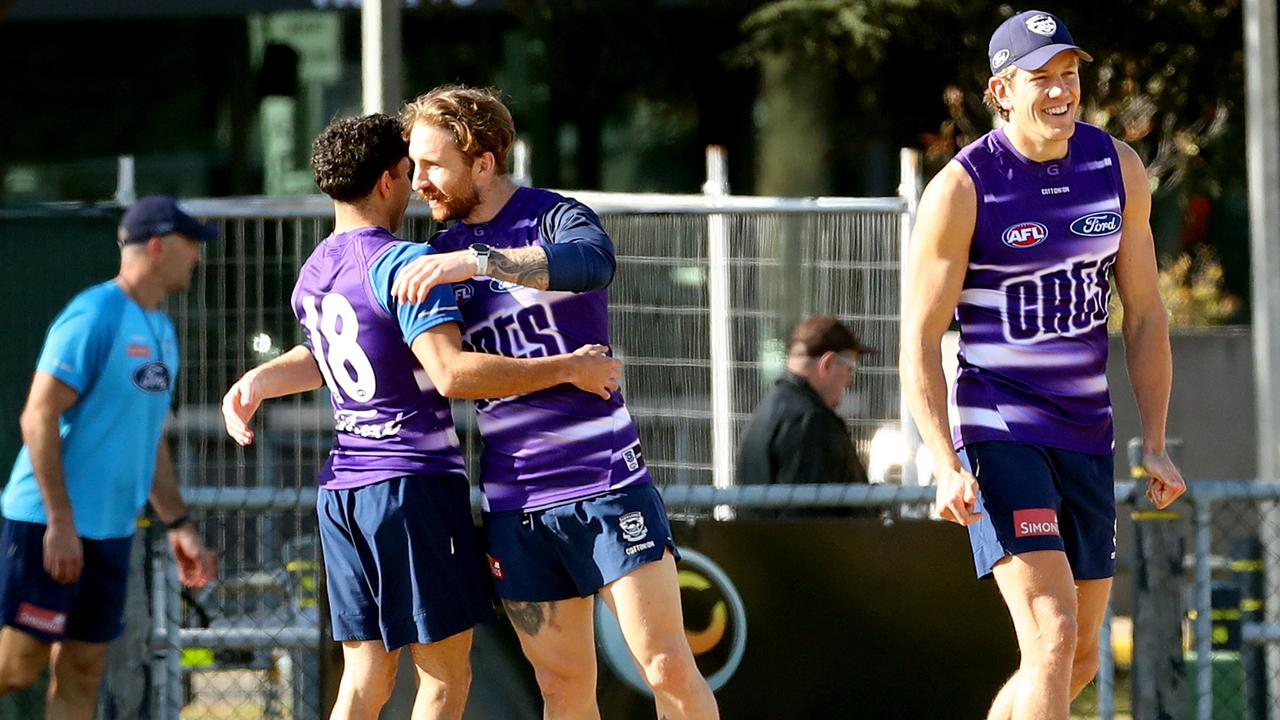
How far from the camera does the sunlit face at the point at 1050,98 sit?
16.2 feet

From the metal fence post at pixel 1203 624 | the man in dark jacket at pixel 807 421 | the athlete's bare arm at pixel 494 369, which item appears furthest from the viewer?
the man in dark jacket at pixel 807 421

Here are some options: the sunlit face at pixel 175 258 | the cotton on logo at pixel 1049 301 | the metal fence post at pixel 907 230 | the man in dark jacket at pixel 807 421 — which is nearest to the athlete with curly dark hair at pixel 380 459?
the cotton on logo at pixel 1049 301

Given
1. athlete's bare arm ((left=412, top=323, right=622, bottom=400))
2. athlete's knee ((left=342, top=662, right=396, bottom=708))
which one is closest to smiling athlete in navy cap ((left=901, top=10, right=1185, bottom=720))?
athlete's bare arm ((left=412, top=323, right=622, bottom=400))

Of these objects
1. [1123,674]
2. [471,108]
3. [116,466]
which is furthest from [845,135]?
[471,108]

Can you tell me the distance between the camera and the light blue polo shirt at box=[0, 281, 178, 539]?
6410mm

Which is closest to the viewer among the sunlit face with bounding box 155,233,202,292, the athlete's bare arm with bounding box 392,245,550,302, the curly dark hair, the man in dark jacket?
the athlete's bare arm with bounding box 392,245,550,302

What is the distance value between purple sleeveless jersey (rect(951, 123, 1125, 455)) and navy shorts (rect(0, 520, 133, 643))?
3.16m

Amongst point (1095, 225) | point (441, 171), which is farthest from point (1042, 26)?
point (441, 171)

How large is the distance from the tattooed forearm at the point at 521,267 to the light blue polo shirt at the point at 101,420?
2.47 m

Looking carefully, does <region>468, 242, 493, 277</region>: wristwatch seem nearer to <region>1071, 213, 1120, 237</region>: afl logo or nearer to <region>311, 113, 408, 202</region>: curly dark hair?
<region>311, 113, 408, 202</region>: curly dark hair

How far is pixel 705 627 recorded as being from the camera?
6266 mm

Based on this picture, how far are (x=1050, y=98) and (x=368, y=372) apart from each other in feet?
6.55

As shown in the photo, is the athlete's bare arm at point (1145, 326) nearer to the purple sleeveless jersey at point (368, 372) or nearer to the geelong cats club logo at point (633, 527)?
the geelong cats club logo at point (633, 527)

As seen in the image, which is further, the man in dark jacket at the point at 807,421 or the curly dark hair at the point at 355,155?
the man in dark jacket at the point at 807,421
